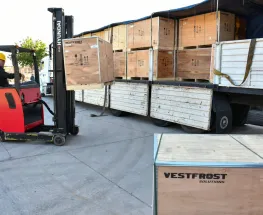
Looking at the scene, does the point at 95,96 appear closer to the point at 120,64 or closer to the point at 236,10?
the point at 120,64

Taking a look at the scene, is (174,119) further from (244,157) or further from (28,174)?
(244,157)

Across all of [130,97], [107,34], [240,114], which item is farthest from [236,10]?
[107,34]

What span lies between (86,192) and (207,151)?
2174 mm

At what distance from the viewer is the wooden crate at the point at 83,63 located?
17.3 ft

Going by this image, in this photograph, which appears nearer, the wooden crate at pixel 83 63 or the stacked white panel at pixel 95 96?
the wooden crate at pixel 83 63

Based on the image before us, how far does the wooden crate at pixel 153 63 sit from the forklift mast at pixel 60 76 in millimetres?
2451

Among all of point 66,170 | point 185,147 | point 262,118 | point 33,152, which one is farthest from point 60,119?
point 262,118

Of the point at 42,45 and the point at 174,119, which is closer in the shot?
the point at 174,119

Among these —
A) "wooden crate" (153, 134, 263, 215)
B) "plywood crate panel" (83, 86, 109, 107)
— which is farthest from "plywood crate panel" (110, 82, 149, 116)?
"wooden crate" (153, 134, 263, 215)

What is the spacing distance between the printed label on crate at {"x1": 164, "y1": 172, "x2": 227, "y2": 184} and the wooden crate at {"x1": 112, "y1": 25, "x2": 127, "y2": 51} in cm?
718

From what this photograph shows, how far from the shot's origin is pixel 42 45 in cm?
2844

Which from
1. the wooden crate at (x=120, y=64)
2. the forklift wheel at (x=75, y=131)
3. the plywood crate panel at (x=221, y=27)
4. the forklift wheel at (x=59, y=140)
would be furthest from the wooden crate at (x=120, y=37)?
the forklift wheel at (x=59, y=140)

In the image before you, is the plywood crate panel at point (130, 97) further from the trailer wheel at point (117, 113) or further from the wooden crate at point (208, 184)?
the wooden crate at point (208, 184)

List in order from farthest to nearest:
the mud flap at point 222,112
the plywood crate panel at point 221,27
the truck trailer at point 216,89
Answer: the plywood crate panel at point 221,27 → the mud flap at point 222,112 → the truck trailer at point 216,89
